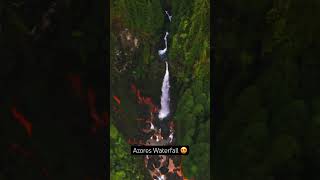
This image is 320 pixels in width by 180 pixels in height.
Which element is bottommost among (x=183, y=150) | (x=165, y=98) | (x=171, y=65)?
(x=183, y=150)
